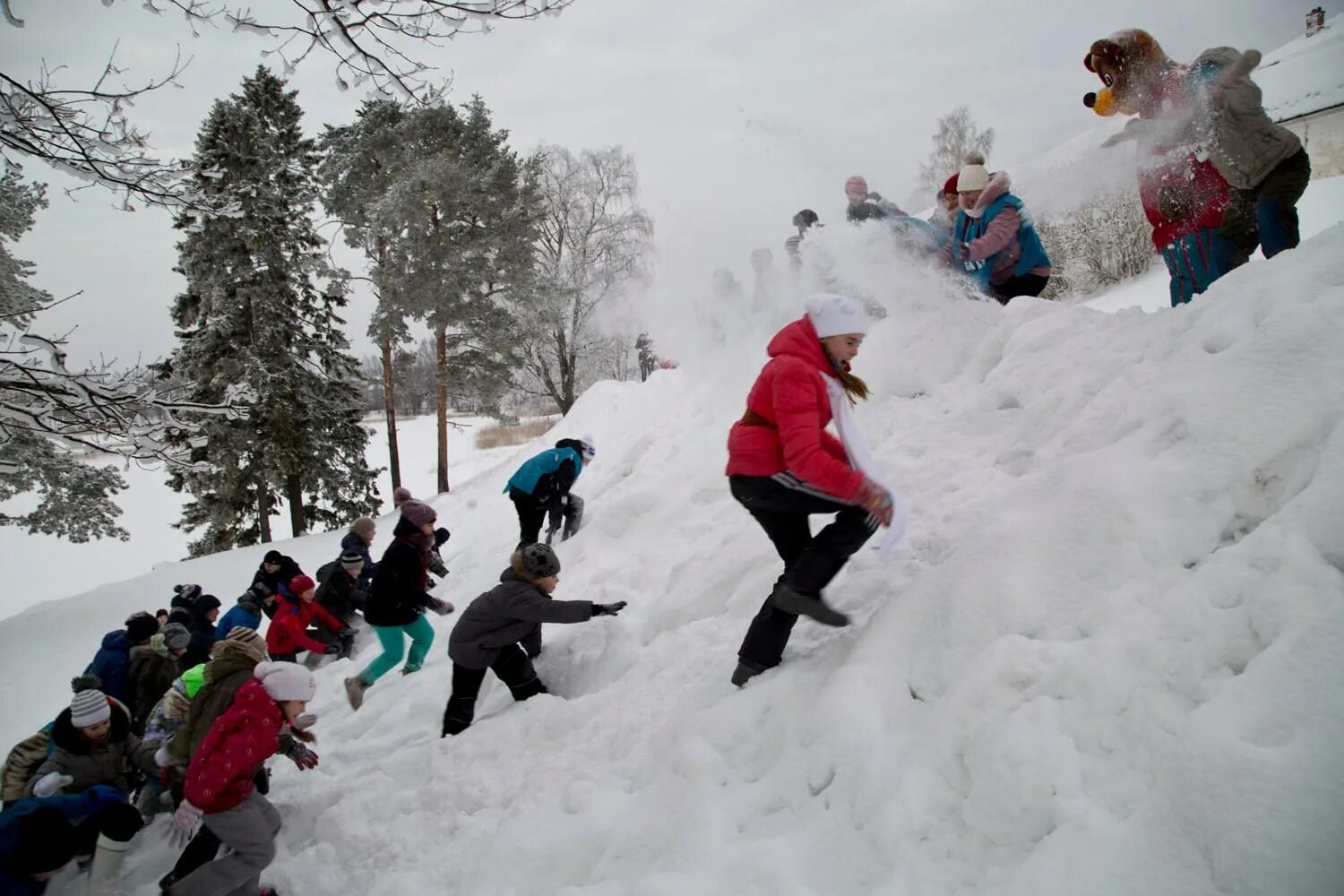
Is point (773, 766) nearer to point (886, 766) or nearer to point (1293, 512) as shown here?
point (886, 766)

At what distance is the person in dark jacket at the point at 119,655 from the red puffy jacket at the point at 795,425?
5712 mm

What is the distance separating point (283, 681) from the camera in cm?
350

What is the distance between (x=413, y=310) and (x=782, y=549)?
1816cm

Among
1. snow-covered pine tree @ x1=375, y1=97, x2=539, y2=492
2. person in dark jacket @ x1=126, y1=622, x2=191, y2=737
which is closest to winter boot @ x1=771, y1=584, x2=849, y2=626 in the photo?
person in dark jacket @ x1=126, y1=622, x2=191, y2=737

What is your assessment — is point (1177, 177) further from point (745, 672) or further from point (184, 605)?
point (184, 605)

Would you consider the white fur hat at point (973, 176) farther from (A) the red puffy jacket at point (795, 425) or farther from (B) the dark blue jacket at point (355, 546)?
(B) the dark blue jacket at point (355, 546)

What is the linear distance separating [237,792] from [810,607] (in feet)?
9.67

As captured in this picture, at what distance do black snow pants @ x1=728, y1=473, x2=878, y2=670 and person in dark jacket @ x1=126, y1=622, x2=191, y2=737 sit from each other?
200 inches

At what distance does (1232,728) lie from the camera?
1789 mm

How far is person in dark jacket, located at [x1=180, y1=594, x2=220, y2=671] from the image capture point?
6137 millimetres

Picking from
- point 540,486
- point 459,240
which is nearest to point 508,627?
point 540,486

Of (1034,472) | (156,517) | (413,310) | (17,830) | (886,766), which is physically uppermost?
(413,310)

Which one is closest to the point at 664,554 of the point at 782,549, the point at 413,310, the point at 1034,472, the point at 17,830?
the point at 782,549

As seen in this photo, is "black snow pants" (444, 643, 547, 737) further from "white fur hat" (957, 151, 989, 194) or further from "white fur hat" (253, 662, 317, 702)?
"white fur hat" (957, 151, 989, 194)
